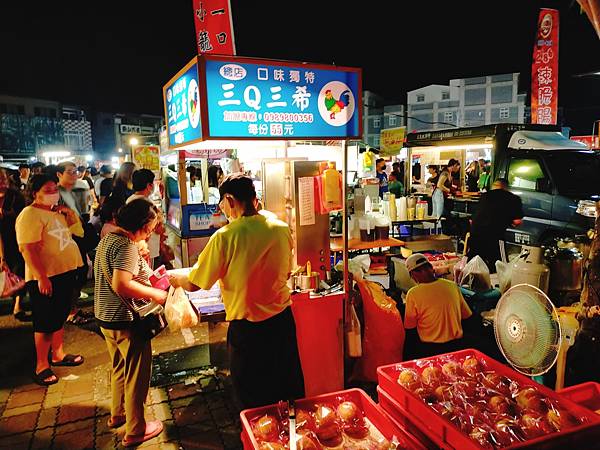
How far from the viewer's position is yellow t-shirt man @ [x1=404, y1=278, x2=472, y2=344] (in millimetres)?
4277

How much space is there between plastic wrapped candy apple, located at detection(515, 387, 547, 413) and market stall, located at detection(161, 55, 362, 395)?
183cm

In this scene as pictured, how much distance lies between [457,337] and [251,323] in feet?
8.15

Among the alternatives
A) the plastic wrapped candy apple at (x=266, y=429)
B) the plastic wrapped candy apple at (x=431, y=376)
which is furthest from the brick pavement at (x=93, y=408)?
the plastic wrapped candy apple at (x=431, y=376)

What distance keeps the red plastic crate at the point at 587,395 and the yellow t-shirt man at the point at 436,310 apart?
1.49 metres

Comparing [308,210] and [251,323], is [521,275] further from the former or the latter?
[251,323]

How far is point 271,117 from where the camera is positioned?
11.1 feet

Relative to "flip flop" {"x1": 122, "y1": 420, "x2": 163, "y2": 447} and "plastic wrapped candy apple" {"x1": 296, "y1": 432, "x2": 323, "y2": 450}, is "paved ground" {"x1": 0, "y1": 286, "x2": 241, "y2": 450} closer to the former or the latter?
"flip flop" {"x1": 122, "y1": 420, "x2": 163, "y2": 447}

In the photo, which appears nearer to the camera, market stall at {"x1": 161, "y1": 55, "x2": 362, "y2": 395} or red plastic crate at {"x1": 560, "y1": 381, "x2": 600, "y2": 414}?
red plastic crate at {"x1": 560, "y1": 381, "x2": 600, "y2": 414}

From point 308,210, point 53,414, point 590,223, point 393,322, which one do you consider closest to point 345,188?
point 308,210

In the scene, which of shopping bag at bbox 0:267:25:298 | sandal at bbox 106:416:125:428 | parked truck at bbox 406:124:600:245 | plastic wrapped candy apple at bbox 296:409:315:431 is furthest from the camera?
parked truck at bbox 406:124:600:245

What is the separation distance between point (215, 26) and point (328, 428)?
21.2 ft

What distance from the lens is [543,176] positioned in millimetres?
9219

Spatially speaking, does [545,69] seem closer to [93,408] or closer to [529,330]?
[529,330]

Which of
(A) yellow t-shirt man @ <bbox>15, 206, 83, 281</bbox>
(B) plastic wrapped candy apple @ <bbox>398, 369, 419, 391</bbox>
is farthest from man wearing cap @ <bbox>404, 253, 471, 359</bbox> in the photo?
(A) yellow t-shirt man @ <bbox>15, 206, 83, 281</bbox>
